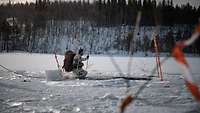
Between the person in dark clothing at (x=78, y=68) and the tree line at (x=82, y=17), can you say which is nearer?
the person in dark clothing at (x=78, y=68)

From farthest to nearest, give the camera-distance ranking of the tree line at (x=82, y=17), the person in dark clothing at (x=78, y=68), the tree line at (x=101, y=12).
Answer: the tree line at (x=101, y=12), the tree line at (x=82, y=17), the person in dark clothing at (x=78, y=68)

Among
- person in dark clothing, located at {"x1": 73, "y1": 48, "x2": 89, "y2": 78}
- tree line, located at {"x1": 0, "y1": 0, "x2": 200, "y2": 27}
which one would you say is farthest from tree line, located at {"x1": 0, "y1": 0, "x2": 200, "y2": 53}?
person in dark clothing, located at {"x1": 73, "y1": 48, "x2": 89, "y2": 78}

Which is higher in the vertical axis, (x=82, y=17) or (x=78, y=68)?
(x=82, y=17)

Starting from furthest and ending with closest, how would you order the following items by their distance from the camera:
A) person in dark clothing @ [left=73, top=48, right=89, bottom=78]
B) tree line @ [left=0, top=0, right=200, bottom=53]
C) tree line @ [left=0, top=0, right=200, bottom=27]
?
tree line @ [left=0, top=0, right=200, bottom=27]
tree line @ [left=0, top=0, right=200, bottom=53]
person in dark clothing @ [left=73, top=48, right=89, bottom=78]

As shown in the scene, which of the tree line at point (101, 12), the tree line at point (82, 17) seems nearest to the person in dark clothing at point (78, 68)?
the tree line at point (82, 17)

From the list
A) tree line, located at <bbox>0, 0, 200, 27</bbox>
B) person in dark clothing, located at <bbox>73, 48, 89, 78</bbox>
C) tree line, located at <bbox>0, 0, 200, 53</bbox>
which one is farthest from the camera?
tree line, located at <bbox>0, 0, 200, 27</bbox>

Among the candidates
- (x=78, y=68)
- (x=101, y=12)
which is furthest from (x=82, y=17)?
(x=78, y=68)

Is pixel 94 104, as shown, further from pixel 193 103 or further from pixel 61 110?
pixel 193 103

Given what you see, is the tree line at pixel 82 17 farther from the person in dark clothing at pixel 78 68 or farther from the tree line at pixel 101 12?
the person in dark clothing at pixel 78 68

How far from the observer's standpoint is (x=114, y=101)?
655cm

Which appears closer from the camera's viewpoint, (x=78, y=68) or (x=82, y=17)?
(x=78, y=68)

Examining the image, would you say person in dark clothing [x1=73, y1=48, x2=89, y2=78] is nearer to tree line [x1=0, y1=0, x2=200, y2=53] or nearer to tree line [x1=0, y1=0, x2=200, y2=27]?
tree line [x1=0, y1=0, x2=200, y2=53]

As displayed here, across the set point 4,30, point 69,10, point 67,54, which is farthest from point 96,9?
point 67,54

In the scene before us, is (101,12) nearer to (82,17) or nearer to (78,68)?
(82,17)
